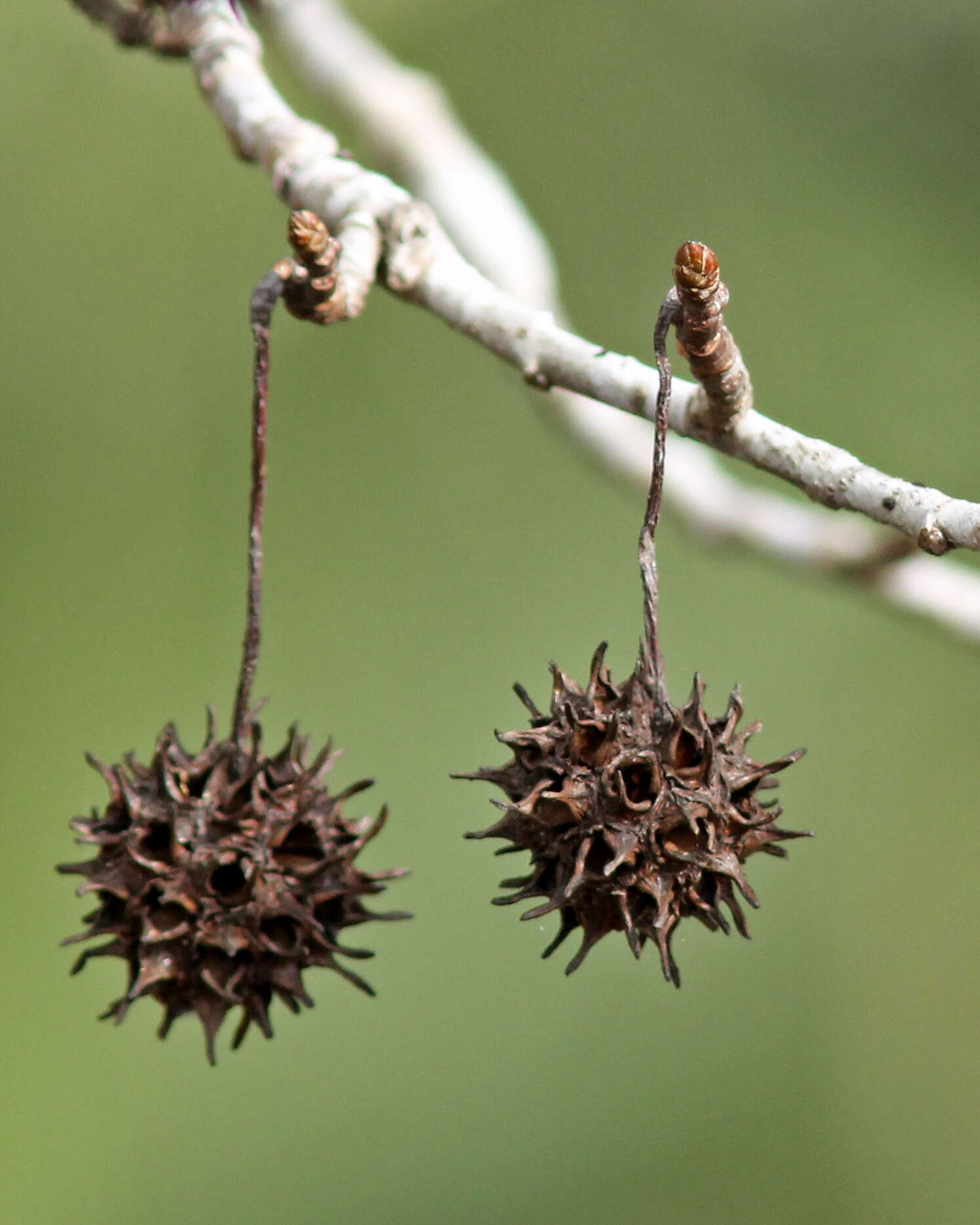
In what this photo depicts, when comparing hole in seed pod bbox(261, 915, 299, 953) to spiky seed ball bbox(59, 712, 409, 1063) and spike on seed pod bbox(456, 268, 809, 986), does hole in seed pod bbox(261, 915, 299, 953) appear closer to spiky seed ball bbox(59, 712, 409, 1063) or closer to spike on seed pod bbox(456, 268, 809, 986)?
spiky seed ball bbox(59, 712, 409, 1063)

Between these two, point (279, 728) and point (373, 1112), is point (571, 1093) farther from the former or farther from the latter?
point (279, 728)

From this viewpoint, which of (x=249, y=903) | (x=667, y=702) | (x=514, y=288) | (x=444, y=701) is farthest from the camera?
(x=444, y=701)

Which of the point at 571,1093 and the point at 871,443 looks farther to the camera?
the point at 871,443

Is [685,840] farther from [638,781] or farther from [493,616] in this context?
[493,616]

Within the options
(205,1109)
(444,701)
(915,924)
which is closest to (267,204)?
(444,701)

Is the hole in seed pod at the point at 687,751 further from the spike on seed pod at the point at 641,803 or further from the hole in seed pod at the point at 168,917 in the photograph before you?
the hole in seed pod at the point at 168,917

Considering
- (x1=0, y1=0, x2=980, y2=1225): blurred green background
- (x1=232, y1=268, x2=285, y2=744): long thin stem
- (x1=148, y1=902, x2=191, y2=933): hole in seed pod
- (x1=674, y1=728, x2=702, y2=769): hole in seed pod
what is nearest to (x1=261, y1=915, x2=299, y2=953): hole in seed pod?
(x1=148, y1=902, x2=191, y2=933): hole in seed pod

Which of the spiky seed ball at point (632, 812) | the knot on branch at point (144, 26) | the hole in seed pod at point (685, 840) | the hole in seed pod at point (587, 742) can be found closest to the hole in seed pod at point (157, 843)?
the spiky seed ball at point (632, 812)
